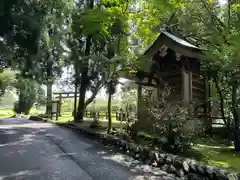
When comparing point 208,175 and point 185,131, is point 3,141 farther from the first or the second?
point 208,175

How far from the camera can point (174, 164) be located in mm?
4289

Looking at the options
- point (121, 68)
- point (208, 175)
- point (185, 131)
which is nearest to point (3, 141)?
point (121, 68)

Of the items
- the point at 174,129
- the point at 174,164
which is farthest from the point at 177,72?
the point at 174,164

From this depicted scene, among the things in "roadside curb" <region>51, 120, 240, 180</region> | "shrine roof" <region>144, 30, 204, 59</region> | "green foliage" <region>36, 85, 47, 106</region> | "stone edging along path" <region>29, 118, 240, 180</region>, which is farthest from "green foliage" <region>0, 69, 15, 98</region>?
"stone edging along path" <region>29, 118, 240, 180</region>

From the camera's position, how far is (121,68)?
334 inches

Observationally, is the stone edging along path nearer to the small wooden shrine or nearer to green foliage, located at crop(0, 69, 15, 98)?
the small wooden shrine

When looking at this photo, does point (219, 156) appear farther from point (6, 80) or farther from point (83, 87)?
point (6, 80)

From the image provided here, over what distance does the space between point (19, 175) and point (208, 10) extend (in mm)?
6443

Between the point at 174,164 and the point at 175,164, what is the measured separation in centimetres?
3

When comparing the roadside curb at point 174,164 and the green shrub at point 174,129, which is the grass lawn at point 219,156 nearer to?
the green shrub at point 174,129

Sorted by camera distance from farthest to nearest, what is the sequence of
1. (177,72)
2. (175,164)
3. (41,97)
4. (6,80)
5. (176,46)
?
(41,97) → (6,80) → (177,72) → (176,46) → (175,164)

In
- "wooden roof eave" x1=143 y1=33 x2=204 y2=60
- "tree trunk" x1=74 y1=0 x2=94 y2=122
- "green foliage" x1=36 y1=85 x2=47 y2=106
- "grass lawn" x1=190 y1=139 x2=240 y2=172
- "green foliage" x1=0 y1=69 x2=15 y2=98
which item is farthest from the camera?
"green foliage" x1=36 y1=85 x2=47 y2=106

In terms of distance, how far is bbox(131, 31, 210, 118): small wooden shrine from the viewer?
7.54 metres

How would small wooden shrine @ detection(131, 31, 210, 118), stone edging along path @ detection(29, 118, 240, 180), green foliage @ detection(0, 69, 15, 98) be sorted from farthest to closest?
green foliage @ detection(0, 69, 15, 98)
small wooden shrine @ detection(131, 31, 210, 118)
stone edging along path @ detection(29, 118, 240, 180)
